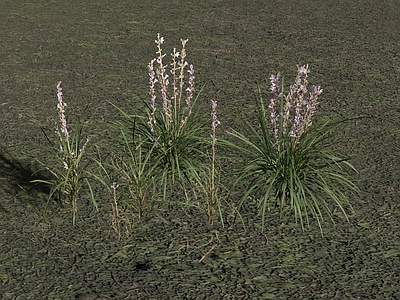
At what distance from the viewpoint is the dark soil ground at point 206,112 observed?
3672 mm

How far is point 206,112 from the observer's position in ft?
18.6

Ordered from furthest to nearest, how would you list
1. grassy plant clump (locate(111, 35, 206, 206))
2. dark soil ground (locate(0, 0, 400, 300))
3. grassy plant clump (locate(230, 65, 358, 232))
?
grassy plant clump (locate(111, 35, 206, 206))
grassy plant clump (locate(230, 65, 358, 232))
dark soil ground (locate(0, 0, 400, 300))

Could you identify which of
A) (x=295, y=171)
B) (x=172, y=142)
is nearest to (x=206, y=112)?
(x=172, y=142)

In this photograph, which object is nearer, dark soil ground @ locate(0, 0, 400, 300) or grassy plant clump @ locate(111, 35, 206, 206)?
dark soil ground @ locate(0, 0, 400, 300)

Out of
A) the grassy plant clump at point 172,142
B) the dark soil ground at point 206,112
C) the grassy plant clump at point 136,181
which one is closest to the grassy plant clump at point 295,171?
the dark soil ground at point 206,112

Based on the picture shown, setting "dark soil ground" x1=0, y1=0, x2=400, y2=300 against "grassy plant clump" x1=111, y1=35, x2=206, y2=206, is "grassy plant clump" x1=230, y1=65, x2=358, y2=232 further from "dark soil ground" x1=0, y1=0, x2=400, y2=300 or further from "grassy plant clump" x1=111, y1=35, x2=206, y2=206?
"grassy plant clump" x1=111, y1=35, x2=206, y2=206

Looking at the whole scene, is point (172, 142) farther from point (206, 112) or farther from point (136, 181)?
point (206, 112)

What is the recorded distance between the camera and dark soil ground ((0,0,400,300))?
367cm

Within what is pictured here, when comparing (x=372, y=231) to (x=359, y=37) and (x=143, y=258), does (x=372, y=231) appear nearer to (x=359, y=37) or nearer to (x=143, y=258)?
(x=143, y=258)

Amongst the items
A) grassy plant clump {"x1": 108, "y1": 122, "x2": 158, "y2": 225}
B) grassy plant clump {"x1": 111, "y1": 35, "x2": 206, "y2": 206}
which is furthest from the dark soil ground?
grassy plant clump {"x1": 111, "y1": 35, "x2": 206, "y2": 206}

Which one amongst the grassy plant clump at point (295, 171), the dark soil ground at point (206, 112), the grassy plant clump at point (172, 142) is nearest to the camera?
the dark soil ground at point (206, 112)

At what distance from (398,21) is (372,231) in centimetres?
488

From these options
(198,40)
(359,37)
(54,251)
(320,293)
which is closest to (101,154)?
(54,251)

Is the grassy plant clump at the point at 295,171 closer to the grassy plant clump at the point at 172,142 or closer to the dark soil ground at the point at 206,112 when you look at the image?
the dark soil ground at the point at 206,112
